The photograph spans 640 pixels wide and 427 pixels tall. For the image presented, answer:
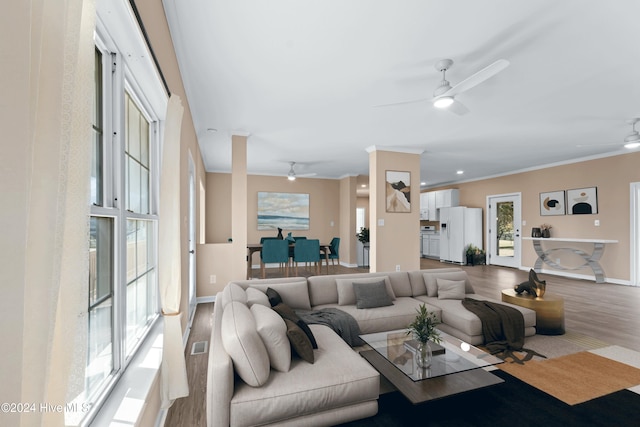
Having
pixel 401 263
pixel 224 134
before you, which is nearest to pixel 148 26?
pixel 224 134

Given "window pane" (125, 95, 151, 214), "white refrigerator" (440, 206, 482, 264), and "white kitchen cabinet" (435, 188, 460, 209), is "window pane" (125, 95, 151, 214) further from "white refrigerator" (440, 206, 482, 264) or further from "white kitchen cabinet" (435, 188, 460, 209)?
"white kitchen cabinet" (435, 188, 460, 209)

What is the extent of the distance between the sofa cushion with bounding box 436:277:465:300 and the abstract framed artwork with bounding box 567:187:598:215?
4.77 m

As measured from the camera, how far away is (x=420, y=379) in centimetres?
196

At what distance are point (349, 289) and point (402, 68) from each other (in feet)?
7.46

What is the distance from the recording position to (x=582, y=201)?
6379mm

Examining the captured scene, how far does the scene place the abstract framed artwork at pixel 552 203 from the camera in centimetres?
675

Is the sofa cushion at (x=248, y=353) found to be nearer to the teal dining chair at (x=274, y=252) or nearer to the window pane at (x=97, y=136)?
the window pane at (x=97, y=136)

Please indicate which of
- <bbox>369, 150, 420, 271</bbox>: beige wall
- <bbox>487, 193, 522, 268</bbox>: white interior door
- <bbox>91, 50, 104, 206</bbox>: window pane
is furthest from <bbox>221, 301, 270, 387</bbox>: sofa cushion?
<bbox>487, 193, 522, 268</bbox>: white interior door

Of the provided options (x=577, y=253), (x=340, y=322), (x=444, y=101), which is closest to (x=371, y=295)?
(x=340, y=322)

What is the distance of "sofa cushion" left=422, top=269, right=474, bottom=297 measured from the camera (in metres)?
3.71

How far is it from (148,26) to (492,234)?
9.08 meters

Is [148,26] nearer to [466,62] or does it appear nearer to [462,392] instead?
[466,62]

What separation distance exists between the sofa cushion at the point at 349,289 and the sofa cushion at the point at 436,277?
51cm

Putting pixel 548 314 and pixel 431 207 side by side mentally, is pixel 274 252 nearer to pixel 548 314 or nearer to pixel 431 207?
pixel 548 314
